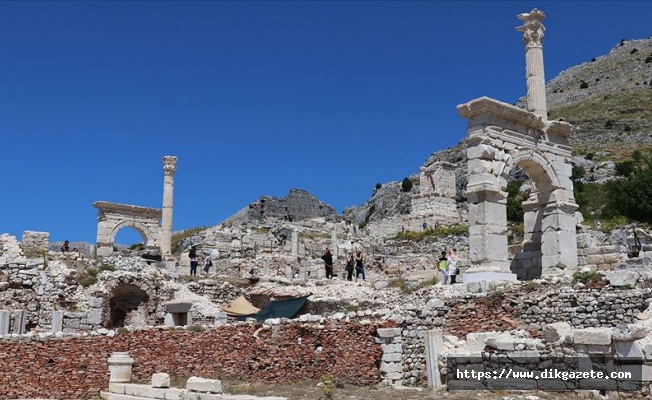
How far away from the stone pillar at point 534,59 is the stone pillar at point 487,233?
145 inches

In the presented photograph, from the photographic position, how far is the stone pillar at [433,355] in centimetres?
1223

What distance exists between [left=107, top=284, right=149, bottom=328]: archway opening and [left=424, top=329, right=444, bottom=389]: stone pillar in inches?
583

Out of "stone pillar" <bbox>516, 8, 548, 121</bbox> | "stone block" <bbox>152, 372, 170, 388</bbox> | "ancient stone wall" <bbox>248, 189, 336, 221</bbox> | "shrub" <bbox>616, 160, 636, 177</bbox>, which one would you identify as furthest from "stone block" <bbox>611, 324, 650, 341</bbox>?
"ancient stone wall" <bbox>248, 189, 336, 221</bbox>

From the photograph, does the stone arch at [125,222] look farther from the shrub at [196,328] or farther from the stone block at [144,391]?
the stone block at [144,391]

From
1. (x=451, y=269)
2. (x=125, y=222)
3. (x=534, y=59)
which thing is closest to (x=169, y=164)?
(x=125, y=222)

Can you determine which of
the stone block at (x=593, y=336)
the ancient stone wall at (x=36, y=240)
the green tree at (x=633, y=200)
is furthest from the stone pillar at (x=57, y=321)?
the green tree at (x=633, y=200)

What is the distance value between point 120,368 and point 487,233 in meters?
9.54

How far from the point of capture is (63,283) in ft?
74.4

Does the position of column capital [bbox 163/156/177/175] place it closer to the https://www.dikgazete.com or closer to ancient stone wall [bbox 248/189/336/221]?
ancient stone wall [bbox 248/189/336/221]

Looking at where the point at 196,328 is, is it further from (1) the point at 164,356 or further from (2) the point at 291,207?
(2) the point at 291,207

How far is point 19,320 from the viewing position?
21.3m

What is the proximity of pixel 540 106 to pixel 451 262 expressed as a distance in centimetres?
525

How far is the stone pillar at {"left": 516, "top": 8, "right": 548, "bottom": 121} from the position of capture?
20.2 meters

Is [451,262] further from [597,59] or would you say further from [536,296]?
[597,59]
